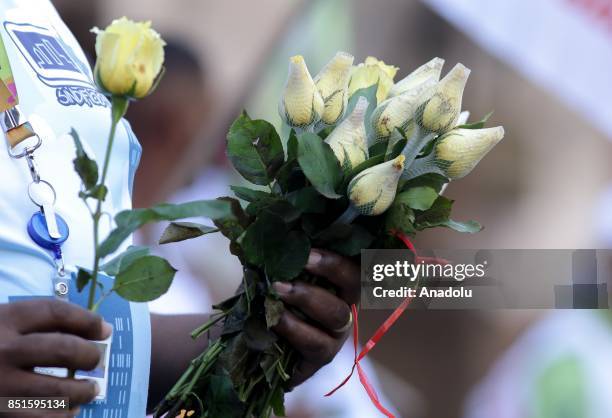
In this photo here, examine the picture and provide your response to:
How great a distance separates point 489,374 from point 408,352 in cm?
30

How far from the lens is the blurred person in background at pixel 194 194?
2.90m

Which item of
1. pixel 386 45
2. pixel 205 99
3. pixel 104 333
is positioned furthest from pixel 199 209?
pixel 386 45

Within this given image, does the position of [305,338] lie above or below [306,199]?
below

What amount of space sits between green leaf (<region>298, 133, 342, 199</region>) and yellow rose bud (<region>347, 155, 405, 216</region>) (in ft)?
0.08

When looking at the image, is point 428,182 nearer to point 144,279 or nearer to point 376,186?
point 376,186

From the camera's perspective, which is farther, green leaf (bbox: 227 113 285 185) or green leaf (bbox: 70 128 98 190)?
green leaf (bbox: 227 113 285 185)

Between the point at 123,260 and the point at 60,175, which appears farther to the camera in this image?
the point at 60,175

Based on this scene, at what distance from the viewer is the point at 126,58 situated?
0.85 meters

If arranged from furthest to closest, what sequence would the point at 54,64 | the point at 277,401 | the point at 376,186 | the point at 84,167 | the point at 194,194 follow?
1. the point at 194,194
2. the point at 54,64
3. the point at 277,401
4. the point at 376,186
5. the point at 84,167

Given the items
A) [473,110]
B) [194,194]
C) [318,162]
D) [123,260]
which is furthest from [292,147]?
[473,110]

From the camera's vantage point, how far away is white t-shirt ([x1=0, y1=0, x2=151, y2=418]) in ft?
3.66

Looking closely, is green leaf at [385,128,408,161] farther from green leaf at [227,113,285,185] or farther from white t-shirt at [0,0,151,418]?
white t-shirt at [0,0,151,418]

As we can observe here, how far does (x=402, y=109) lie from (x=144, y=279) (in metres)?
0.37

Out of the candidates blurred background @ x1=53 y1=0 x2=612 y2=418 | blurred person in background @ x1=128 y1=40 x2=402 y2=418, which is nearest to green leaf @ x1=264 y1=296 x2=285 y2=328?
blurred person in background @ x1=128 y1=40 x2=402 y2=418
